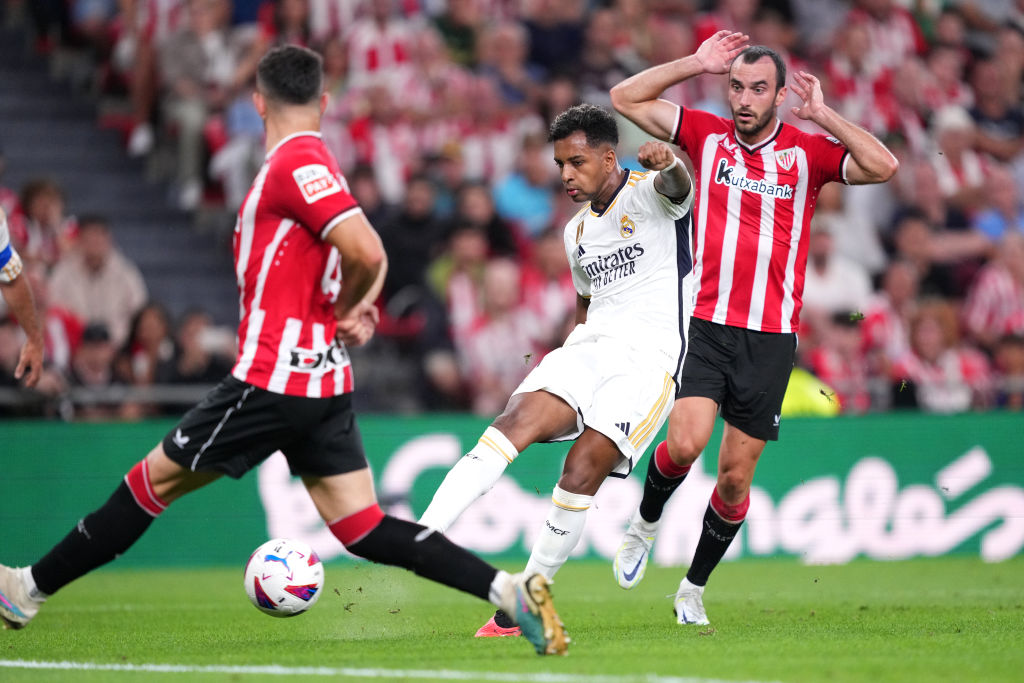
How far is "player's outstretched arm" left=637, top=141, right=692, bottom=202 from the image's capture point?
256 inches

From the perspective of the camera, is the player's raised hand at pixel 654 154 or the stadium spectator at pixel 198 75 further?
the stadium spectator at pixel 198 75

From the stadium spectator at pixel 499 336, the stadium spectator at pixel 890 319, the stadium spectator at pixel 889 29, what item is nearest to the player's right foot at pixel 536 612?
the stadium spectator at pixel 499 336

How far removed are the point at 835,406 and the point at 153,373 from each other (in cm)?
626

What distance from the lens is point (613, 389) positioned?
23.0 ft

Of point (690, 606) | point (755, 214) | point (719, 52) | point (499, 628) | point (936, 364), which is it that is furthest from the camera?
point (936, 364)

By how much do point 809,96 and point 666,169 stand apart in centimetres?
99

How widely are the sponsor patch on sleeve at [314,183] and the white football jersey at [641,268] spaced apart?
2.21 metres

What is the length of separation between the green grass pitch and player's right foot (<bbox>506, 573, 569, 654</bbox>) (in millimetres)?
105

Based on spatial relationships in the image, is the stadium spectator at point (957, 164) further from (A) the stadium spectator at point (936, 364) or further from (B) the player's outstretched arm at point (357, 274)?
(B) the player's outstretched arm at point (357, 274)

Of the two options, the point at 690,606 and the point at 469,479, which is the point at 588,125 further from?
the point at 690,606

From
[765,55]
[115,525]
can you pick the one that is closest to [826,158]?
[765,55]

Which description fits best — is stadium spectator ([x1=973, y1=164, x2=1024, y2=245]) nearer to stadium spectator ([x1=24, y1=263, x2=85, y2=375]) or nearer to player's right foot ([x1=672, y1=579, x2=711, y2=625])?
player's right foot ([x1=672, y1=579, x2=711, y2=625])

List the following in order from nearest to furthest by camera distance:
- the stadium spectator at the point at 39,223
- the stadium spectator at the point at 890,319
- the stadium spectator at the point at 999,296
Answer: the stadium spectator at the point at 39,223, the stadium spectator at the point at 890,319, the stadium spectator at the point at 999,296

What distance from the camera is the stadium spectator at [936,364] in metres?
12.9
